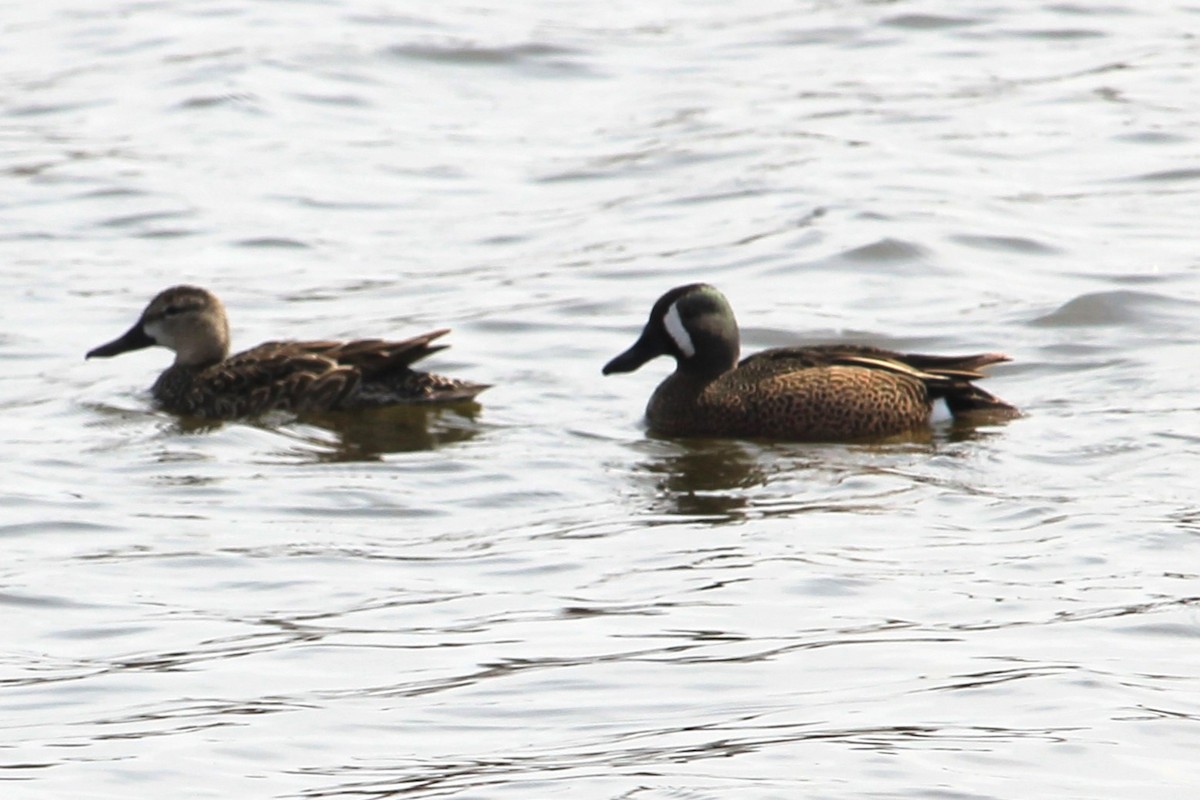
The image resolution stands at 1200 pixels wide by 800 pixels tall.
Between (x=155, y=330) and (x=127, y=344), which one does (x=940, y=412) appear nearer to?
(x=155, y=330)

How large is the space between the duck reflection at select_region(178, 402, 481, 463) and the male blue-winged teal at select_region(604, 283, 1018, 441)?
37.0 inches

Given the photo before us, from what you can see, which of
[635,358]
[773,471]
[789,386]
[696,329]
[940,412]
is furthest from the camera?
[635,358]

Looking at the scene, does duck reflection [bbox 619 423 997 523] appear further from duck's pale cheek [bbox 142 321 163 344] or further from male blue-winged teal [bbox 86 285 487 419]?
duck's pale cheek [bbox 142 321 163 344]

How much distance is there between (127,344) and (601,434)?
2758mm

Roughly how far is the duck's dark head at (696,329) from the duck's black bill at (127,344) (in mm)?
2649

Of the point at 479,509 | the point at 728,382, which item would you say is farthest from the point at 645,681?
the point at 728,382

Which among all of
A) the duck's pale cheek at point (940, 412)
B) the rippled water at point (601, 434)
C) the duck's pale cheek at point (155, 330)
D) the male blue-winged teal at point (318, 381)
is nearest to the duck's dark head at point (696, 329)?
the rippled water at point (601, 434)

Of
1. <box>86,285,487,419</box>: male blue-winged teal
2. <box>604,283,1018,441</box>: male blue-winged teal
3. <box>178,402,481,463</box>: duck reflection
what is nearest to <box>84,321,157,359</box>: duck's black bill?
<box>86,285,487,419</box>: male blue-winged teal

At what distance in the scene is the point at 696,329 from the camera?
39.3ft

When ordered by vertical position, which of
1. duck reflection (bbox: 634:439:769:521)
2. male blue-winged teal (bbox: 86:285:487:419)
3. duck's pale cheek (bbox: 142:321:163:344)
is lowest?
duck reflection (bbox: 634:439:769:521)

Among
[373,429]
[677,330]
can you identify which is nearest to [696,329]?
[677,330]

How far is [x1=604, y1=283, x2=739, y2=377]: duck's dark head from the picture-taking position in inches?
471

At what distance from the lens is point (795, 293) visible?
14.7 metres

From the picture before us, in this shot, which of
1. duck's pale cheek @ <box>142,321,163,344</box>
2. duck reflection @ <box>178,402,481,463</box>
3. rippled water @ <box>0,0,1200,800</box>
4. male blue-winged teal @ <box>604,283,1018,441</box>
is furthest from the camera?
duck's pale cheek @ <box>142,321,163,344</box>
